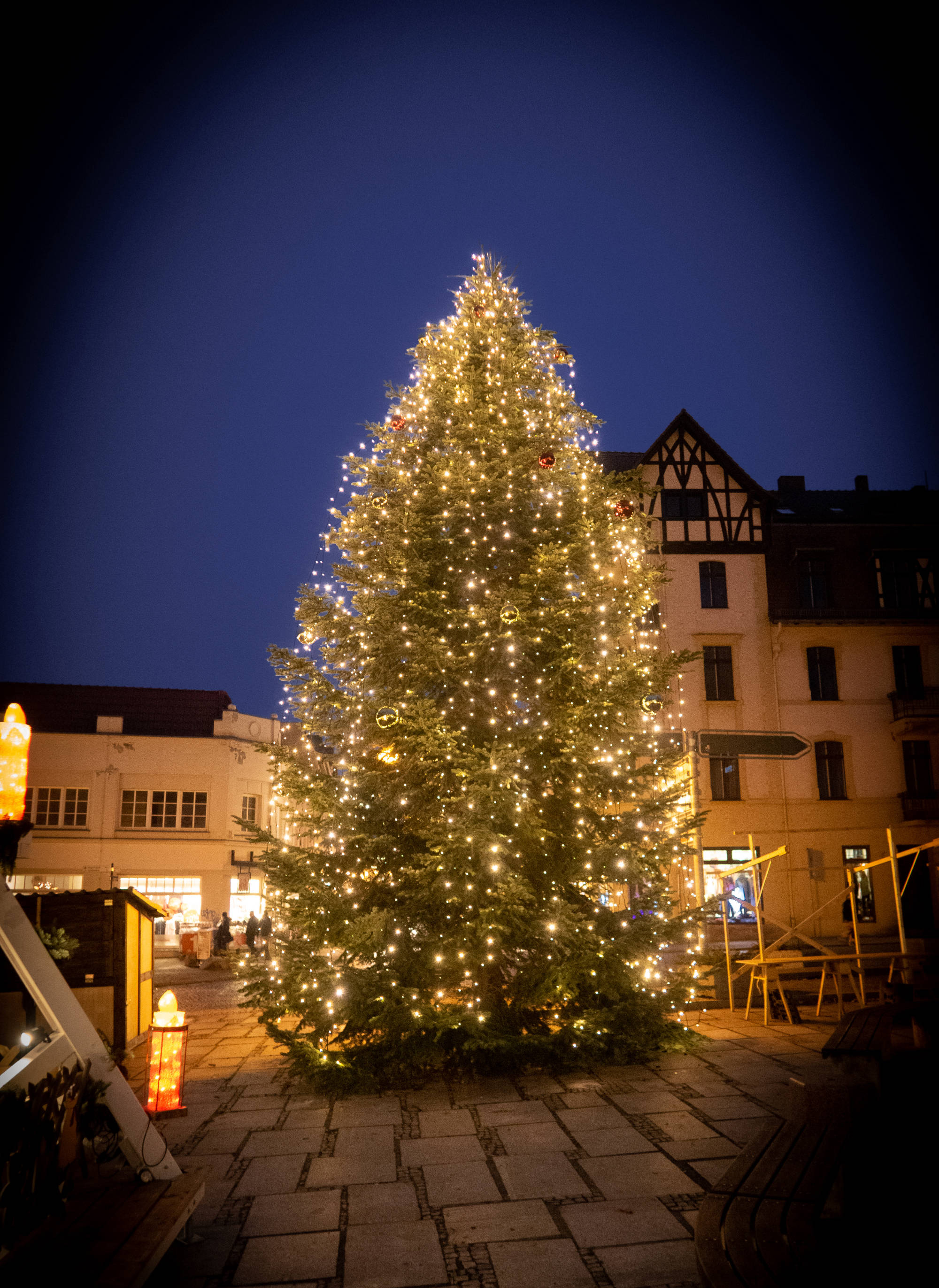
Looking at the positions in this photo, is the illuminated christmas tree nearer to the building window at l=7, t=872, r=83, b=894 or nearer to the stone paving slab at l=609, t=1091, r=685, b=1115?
the stone paving slab at l=609, t=1091, r=685, b=1115

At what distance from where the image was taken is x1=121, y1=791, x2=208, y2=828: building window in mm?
34250

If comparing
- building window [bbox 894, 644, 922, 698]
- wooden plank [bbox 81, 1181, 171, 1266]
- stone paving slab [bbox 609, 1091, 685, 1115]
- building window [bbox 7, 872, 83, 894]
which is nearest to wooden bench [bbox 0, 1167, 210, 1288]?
wooden plank [bbox 81, 1181, 171, 1266]

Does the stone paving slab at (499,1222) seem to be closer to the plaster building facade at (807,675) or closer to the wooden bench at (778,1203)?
the wooden bench at (778,1203)

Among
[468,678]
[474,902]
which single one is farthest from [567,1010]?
[468,678]

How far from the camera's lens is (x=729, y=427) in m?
199

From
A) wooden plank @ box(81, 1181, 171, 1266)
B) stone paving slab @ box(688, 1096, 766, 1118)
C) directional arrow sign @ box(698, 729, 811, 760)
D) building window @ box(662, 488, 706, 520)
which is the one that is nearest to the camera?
wooden plank @ box(81, 1181, 171, 1266)

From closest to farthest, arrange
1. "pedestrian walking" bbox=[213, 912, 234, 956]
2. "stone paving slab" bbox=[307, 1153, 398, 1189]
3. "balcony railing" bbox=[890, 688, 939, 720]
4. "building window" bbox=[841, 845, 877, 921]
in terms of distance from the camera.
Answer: "stone paving slab" bbox=[307, 1153, 398, 1189] → "pedestrian walking" bbox=[213, 912, 234, 956] → "building window" bbox=[841, 845, 877, 921] → "balcony railing" bbox=[890, 688, 939, 720]

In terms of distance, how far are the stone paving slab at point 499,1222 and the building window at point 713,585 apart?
23739mm

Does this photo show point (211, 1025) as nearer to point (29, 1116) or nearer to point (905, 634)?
point (29, 1116)

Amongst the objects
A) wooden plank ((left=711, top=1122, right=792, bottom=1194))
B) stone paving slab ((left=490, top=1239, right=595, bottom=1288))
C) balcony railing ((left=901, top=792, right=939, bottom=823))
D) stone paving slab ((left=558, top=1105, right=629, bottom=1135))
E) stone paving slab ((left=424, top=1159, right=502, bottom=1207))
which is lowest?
stone paving slab ((left=558, top=1105, right=629, bottom=1135))

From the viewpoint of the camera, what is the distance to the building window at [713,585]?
2680 cm

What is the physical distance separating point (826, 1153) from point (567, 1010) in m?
4.92

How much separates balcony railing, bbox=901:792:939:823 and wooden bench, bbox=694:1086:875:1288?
24.4 m

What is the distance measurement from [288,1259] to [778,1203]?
8.03ft
